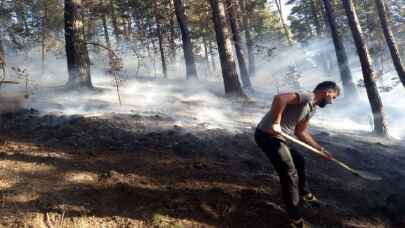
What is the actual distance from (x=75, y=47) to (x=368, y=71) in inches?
383

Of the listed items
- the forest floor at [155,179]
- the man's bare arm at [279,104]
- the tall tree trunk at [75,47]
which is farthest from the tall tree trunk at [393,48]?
the tall tree trunk at [75,47]

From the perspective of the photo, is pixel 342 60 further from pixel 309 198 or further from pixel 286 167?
pixel 286 167

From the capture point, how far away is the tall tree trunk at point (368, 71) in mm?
12031

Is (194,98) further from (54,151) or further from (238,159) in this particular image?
(54,151)

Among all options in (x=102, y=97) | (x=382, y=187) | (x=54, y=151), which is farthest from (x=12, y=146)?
(x=382, y=187)

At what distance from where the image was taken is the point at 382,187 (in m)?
6.60

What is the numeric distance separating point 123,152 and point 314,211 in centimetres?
357

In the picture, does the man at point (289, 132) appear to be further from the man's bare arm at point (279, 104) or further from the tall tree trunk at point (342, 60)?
the tall tree trunk at point (342, 60)

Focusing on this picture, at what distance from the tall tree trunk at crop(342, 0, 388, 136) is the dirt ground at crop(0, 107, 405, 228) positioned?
12.8 feet

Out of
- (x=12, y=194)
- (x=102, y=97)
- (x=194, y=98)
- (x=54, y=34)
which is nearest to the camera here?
(x=12, y=194)

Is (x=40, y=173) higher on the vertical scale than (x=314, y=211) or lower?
higher

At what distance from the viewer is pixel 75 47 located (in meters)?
11.2

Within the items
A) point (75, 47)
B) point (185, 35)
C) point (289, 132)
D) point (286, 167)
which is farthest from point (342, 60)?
point (286, 167)

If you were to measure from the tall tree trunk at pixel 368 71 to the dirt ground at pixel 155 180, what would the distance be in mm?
3899
